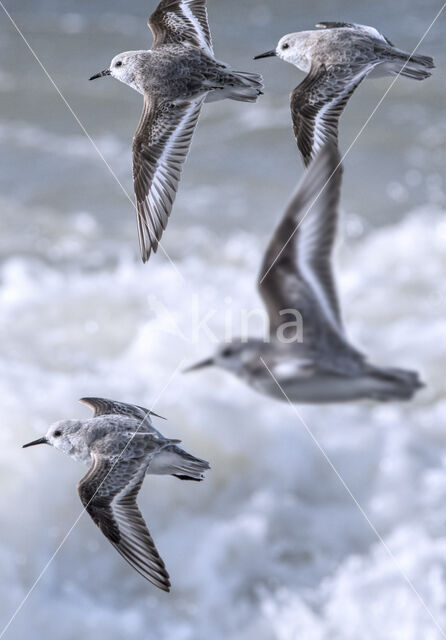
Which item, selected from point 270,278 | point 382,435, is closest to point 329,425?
point 382,435

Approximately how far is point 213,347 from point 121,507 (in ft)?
12.5

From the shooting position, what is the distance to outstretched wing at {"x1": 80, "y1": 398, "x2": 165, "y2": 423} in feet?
4.76

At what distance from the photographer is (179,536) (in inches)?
158

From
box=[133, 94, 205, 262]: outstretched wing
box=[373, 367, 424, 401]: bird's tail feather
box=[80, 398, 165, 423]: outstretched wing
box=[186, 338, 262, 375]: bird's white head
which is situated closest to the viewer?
box=[80, 398, 165, 423]: outstretched wing

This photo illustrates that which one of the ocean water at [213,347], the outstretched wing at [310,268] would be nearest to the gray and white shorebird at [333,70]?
the outstretched wing at [310,268]

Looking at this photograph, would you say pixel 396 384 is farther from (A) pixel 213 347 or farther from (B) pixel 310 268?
(A) pixel 213 347

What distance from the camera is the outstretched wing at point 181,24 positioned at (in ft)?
6.13

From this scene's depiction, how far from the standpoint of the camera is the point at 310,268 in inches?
71.2

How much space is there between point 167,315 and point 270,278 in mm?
3603

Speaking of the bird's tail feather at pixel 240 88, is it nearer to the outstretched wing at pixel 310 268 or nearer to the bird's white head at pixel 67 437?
the outstretched wing at pixel 310 268

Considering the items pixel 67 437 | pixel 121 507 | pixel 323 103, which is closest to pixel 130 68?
pixel 323 103

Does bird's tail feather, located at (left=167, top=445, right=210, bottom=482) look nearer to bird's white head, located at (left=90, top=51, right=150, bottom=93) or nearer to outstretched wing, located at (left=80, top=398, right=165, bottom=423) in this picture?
outstretched wing, located at (left=80, top=398, right=165, bottom=423)

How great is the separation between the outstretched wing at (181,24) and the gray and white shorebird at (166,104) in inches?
5.4

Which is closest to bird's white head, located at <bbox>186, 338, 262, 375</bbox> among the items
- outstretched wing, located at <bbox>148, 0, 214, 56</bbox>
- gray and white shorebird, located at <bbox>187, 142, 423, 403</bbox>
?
gray and white shorebird, located at <bbox>187, 142, 423, 403</bbox>
